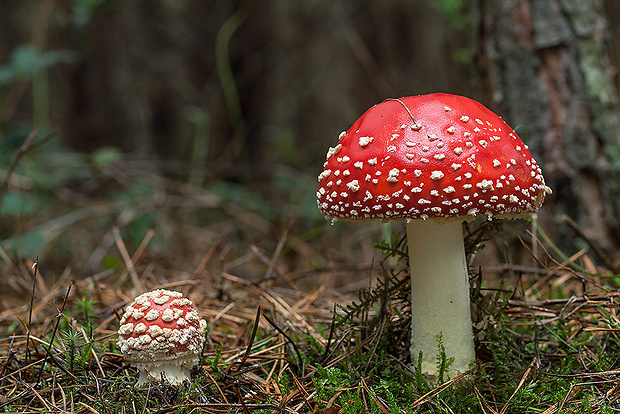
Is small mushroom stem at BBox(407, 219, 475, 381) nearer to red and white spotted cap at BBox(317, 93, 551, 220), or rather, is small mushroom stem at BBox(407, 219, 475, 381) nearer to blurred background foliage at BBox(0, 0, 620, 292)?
red and white spotted cap at BBox(317, 93, 551, 220)

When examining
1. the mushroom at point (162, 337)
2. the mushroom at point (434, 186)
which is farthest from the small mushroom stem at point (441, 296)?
the mushroom at point (162, 337)

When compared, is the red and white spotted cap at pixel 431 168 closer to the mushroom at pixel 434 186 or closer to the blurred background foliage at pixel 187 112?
the mushroom at pixel 434 186

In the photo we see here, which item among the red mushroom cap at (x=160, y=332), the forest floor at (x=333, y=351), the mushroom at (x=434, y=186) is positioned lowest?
the forest floor at (x=333, y=351)

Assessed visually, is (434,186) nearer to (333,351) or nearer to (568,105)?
(333,351)

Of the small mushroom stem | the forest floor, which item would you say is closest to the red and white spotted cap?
the small mushroom stem

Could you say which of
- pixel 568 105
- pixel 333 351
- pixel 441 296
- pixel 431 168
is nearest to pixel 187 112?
pixel 568 105

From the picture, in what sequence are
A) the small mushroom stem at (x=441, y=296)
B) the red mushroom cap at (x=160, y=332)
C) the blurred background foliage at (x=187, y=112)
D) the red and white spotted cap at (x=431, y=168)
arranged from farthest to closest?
1. the blurred background foliage at (x=187, y=112)
2. the small mushroom stem at (x=441, y=296)
3. the red mushroom cap at (x=160, y=332)
4. the red and white spotted cap at (x=431, y=168)
